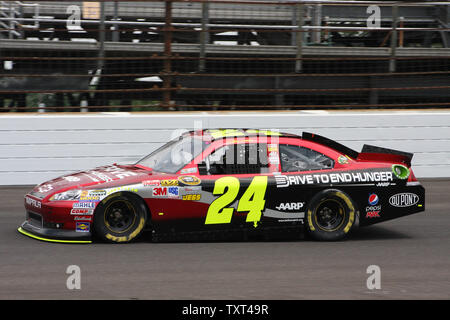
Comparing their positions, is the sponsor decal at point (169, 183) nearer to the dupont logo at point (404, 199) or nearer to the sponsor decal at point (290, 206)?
the sponsor decal at point (290, 206)

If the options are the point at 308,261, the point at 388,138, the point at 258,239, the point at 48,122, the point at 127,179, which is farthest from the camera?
the point at 388,138

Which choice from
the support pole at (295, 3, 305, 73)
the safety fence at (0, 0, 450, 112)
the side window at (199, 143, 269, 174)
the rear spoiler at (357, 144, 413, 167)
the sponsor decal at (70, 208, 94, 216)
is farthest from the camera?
the support pole at (295, 3, 305, 73)

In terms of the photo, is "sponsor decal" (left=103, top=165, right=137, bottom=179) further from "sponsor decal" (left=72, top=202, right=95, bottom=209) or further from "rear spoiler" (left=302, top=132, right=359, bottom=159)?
"rear spoiler" (left=302, top=132, right=359, bottom=159)

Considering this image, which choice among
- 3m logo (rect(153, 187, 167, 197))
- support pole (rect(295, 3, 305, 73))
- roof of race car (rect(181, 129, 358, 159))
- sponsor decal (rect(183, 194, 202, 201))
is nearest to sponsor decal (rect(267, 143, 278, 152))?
roof of race car (rect(181, 129, 358, 159))

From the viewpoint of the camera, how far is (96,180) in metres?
7.79

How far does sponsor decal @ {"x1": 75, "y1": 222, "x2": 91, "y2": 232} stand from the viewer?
7.55 m

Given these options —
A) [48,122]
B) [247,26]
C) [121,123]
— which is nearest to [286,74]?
[247,26]

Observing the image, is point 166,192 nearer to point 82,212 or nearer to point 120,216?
point 120,216

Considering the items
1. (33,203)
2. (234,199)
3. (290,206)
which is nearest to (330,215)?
(290,206)

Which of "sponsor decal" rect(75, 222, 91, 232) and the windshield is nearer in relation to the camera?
"sponsor decal" rect(75, 222, 91, 232)

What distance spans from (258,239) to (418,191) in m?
1.95

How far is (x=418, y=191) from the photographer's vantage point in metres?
8.38

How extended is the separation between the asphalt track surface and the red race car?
0.65 ft

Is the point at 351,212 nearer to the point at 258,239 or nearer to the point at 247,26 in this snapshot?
the point at 258,239
